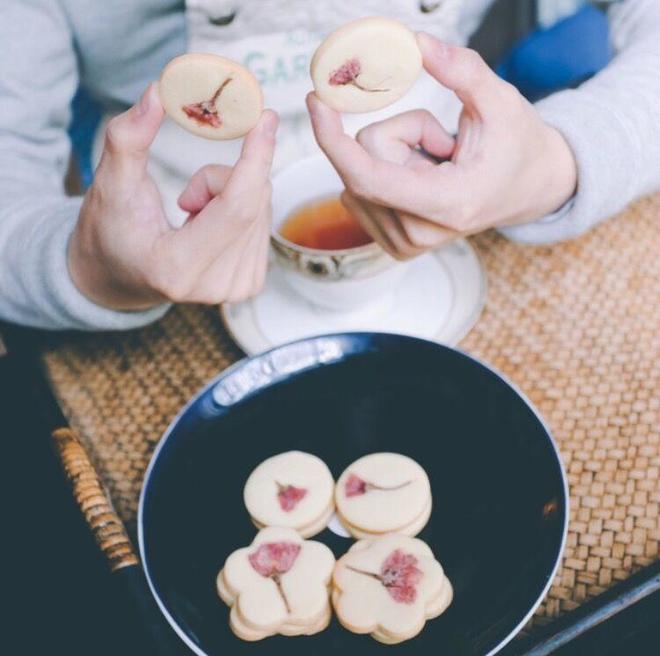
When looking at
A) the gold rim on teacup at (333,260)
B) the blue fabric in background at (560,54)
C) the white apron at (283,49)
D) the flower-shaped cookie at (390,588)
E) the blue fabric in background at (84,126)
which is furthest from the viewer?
the blue fabric in background at (560,54)

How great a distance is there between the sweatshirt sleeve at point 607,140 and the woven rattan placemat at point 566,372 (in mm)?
67

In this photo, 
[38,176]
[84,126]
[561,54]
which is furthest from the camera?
[561,54]

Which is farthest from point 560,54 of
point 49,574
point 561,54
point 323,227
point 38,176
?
point 49,574

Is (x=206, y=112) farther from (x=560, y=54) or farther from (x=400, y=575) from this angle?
(x=560, y=54)

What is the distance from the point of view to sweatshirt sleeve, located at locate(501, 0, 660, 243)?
65 cm

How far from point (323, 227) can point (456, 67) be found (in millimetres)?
245

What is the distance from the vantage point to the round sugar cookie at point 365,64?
517mm

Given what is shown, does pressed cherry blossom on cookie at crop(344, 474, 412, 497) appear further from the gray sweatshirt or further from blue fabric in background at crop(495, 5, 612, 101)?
blue fabric in background at crop(495, 5, 612, 101)

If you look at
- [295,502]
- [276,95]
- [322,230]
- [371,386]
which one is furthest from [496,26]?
[295,502]

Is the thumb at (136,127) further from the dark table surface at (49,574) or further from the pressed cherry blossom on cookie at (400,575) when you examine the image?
the dark table surface at (49,574)

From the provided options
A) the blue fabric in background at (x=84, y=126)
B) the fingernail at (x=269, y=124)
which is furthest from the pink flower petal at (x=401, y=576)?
the blue fabric in background at (x=84, y=126)

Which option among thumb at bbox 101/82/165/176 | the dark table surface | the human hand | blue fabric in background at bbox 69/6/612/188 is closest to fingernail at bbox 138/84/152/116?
thumb at bbox 101/82/165/176

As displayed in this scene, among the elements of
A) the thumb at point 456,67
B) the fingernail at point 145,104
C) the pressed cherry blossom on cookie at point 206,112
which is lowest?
the pressed cherry blossom on cookie at point 206,112

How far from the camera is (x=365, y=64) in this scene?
0.54 metres
